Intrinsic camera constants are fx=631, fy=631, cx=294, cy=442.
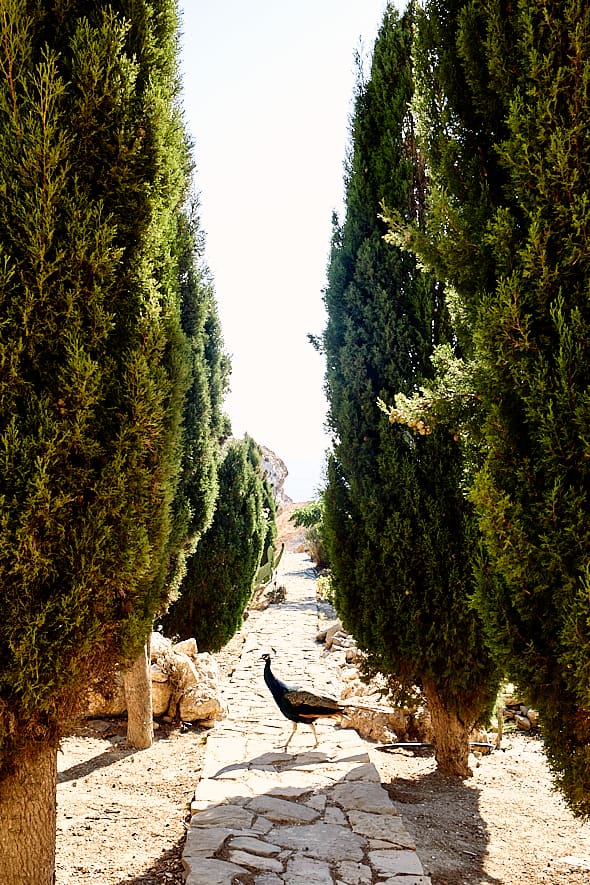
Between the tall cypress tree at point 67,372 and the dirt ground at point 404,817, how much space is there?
3.08ft

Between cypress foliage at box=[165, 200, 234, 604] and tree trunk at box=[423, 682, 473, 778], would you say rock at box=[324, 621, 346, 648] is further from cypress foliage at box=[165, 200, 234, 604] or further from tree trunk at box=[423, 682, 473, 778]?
tree trunk at box=[423, 682, 473, 778]

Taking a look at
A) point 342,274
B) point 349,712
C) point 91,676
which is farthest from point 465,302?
point 349,712

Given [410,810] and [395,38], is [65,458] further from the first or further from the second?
[395,38]

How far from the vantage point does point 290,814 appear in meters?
4.20

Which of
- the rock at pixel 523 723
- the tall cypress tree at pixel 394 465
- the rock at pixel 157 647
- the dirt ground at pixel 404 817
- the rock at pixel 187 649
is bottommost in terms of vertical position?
the rock at pixel 523 723

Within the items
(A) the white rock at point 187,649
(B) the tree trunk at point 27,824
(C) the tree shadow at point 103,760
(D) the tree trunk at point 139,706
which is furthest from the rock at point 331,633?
(B) the tree trunk at point 27,824

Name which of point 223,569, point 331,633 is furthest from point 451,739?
point 331,633

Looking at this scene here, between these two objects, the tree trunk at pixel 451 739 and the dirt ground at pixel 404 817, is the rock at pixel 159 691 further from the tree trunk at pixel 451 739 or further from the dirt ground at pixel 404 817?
the tree trunk at pixel 451 739

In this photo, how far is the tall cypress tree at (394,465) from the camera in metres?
5.01

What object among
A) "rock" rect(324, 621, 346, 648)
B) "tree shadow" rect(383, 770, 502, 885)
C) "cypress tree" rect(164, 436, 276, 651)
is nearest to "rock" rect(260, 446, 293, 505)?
"rock" rect(324, 621, 346, 648)

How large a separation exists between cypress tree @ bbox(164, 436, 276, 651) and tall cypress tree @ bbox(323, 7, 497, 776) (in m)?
4.26

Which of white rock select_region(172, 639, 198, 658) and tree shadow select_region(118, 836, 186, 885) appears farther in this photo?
white rock select_region(172, 639, 198, 658)

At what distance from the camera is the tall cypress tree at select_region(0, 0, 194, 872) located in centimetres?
292

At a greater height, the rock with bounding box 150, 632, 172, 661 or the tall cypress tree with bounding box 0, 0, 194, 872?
the tall cypress tree with bounding box 0, 0, 194, 872
